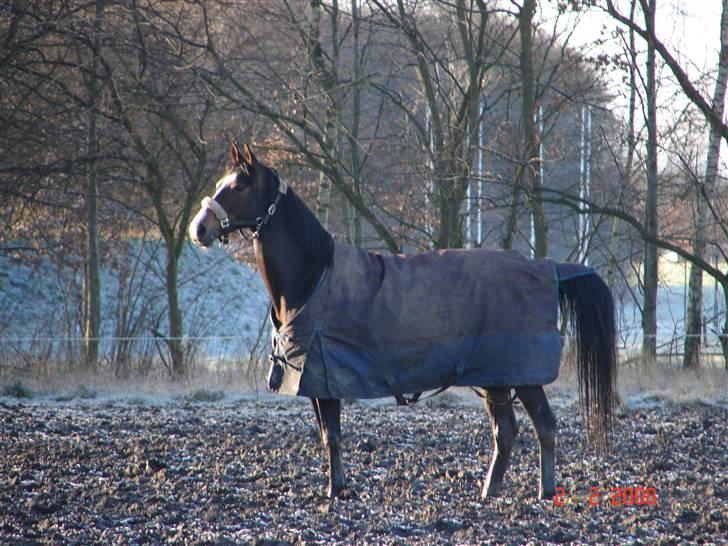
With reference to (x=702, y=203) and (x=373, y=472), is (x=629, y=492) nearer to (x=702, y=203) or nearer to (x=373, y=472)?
(x=373, y=472)

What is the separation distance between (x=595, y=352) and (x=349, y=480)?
66.1 inches

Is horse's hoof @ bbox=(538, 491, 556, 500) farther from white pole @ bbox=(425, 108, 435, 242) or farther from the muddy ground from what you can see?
white pole @ bbox=(425, 108, 435, 242)

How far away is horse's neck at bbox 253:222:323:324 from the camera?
5094mm

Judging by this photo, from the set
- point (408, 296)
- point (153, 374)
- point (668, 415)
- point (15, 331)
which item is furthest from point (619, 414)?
point (15, 331)

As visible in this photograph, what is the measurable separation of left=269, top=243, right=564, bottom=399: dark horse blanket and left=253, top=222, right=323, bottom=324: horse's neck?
8 cm

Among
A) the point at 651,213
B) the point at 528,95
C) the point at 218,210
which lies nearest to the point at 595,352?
the point at 218,210

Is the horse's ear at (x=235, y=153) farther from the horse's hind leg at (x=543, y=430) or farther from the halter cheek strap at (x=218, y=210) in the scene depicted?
the horse's hind leg at (x=543, y=430)

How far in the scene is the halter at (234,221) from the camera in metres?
4.99

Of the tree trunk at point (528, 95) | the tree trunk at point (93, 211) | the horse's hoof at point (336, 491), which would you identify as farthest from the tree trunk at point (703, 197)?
the tree trunk at point (93, 211)

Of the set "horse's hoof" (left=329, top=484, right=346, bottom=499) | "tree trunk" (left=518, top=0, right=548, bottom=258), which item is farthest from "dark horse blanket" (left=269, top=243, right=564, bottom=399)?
"tree trunk" (left=518, top=0, right=548, bottom=258)

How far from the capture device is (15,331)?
20484 mm

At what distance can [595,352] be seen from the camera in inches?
215

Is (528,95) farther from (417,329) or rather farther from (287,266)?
(287,266)

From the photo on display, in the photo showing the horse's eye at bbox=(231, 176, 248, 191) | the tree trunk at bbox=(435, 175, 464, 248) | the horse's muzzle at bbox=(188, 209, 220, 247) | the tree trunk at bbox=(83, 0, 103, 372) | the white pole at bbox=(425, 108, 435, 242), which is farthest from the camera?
the white pole at bbox=(425, 108, 435, 242)
